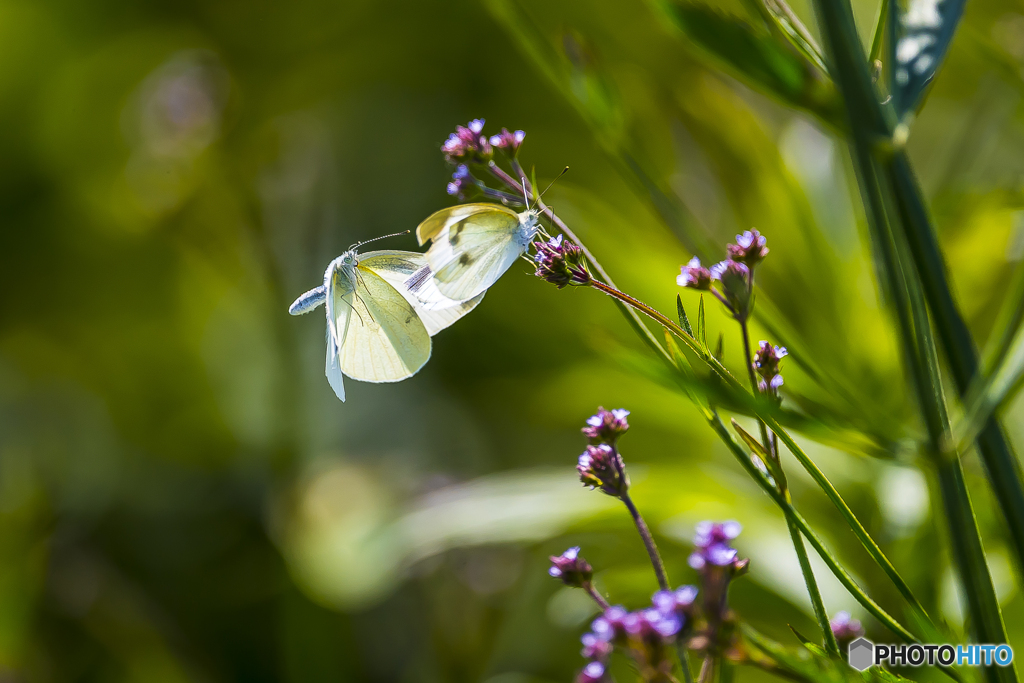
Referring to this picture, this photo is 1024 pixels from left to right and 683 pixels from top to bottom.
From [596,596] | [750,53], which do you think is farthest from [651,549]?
[750,53]

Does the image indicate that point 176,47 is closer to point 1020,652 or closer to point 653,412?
point 653,412

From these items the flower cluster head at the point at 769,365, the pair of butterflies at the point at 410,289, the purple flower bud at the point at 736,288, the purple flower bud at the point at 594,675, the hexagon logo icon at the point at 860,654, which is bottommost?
the hexagon logo icon at the point at 860,654

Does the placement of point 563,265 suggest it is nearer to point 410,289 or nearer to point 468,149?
point 468,149

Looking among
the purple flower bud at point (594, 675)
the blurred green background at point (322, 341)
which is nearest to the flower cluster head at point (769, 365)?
the purple flower bud at point (594, 675)

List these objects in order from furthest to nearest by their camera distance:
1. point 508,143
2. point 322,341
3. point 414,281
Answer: point 322,341 < point 414,281 < point 508,143

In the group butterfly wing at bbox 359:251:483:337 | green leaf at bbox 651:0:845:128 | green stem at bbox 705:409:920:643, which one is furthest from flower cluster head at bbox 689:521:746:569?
butterfly wing at bbox 359:251:483:337

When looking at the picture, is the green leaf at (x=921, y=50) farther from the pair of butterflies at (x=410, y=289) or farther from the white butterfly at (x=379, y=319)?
the white butterfly at (x=379, y=319)

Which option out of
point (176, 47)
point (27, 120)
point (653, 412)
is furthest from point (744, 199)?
point (27, 120)
